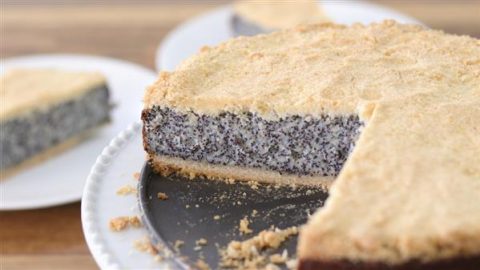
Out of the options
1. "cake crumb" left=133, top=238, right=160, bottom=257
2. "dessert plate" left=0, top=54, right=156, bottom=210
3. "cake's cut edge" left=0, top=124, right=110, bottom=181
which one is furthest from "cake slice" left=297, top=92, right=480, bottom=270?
"cake's cut edge" left=0, top=124, right=110, bottom=181

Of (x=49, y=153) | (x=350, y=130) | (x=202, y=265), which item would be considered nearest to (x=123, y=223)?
(x=202, y=265)

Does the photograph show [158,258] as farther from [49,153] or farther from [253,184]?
[49,153]

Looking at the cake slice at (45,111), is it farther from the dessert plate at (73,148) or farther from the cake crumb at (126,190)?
the cake crumb at (126,190)

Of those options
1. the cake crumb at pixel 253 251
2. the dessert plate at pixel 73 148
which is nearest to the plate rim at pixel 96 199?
the cake crumb at pixel 253 251

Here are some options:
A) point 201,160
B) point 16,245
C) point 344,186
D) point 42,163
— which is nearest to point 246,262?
point 344,186

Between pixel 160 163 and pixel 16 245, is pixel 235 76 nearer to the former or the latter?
pixel 160 163

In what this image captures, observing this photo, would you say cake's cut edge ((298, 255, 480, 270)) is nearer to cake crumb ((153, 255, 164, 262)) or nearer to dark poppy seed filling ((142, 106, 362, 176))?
cake crumb ((153, 255, 164, 262))
